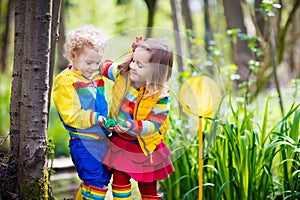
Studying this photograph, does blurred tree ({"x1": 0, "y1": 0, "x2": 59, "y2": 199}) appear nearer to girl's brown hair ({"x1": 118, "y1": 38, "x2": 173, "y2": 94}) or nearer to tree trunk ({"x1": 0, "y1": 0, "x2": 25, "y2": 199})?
tree trunk ({"x1": 0, "y1": 0, "x2": 25, "y2": 199})

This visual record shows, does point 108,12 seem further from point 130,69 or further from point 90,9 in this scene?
point 130,69

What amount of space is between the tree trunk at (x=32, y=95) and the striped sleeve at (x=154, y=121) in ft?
1.55

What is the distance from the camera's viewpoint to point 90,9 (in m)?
13.8

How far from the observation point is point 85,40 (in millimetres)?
2404

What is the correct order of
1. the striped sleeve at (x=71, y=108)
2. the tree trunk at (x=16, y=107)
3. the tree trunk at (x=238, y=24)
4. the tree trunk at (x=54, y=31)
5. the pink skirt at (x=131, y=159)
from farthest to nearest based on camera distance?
the tree trunk at (x=238, y=24), the tree trunk at (x=54, y=31), the tree trunk at (x=16, y=107), the pink skirt at (x=131, y=159), the striped sleeve at (x=71, y=108)

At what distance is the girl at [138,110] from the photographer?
2.38 meters

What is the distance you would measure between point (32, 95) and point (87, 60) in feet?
1.05

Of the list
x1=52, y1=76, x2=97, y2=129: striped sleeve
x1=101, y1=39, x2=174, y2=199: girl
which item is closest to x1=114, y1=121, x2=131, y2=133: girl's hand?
x1=101, y1=39, x2=174, y2=199: girl

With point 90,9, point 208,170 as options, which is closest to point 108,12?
point 90,9

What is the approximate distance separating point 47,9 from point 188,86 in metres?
0.81

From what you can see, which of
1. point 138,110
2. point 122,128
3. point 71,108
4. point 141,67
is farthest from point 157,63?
point 71,108

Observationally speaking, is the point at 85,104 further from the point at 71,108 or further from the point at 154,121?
the point at 154,121

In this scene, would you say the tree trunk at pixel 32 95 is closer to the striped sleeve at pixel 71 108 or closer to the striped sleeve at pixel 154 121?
the striped sleeve at pixel 71 108

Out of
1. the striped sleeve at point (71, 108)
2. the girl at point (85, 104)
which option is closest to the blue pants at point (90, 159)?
the girl at point (85, 104)
